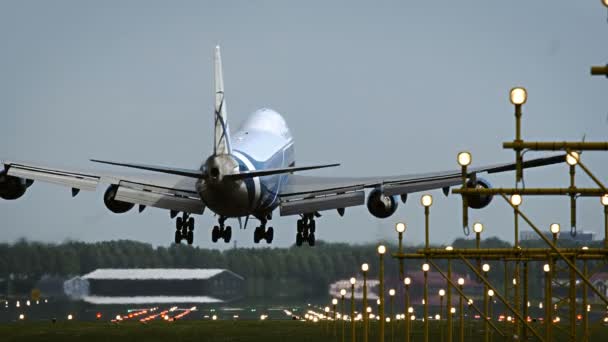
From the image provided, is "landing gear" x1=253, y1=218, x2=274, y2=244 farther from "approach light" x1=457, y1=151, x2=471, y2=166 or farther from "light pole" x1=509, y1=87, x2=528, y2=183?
"light pole" x1=509, y1=87, x2=528, y2=183

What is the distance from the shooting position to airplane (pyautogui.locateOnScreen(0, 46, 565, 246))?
6806 cm

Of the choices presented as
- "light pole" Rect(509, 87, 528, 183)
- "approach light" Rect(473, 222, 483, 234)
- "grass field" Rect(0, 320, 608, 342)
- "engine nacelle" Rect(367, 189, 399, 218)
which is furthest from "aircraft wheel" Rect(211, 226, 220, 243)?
"light pole" Rect(509, 87, 528, 183)

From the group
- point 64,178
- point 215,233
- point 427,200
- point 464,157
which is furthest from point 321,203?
point 464,157

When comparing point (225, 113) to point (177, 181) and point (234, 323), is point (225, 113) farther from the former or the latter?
point (234, 323)

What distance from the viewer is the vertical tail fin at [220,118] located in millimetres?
68812

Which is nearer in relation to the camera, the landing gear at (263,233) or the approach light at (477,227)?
the approach light at (477,227)

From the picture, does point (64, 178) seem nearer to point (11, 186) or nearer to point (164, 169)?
point (11, 186)

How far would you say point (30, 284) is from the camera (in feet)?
382

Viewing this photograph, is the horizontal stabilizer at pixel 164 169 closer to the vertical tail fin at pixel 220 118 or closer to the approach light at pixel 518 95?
the vertical tail fin at pixel 220 118

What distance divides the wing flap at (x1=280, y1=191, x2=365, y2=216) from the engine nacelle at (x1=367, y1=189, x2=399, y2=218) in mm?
550

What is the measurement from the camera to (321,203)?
7744 cm

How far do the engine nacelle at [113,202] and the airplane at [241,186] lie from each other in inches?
2.2

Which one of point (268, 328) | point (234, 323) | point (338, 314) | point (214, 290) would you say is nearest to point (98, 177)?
point (268, 328)

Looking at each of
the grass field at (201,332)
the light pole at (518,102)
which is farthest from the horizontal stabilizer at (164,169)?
the light pole at (518,102)
